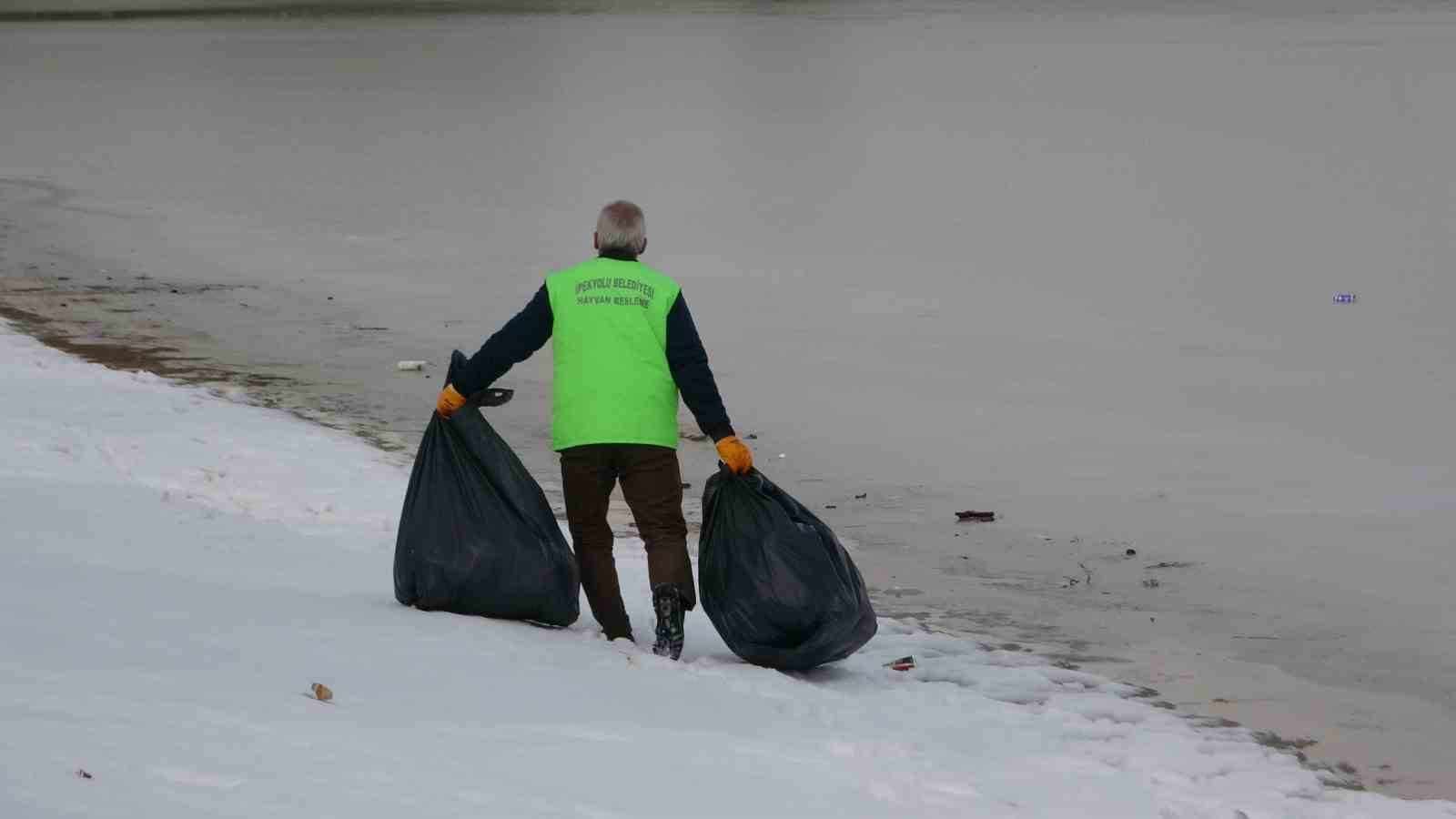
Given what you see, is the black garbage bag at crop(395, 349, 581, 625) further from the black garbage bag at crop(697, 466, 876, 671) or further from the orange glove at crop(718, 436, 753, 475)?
the orange glove at crop(718, 436, 753, 475)

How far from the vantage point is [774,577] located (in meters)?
5.78

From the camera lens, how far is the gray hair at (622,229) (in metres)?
5.61

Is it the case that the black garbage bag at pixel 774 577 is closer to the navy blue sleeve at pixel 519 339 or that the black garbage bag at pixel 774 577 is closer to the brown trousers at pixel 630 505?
the brown trousers at pixel 630 505

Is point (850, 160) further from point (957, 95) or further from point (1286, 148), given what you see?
point (957, 95)

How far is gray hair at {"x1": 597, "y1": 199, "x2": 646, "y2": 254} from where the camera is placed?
561 centimetres

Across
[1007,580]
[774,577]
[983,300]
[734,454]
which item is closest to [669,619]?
[774,577]

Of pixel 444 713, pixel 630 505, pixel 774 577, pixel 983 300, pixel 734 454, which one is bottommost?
pixel 444 713

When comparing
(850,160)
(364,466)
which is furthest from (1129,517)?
(850,160)

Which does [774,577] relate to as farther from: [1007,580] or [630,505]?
[1007,580]

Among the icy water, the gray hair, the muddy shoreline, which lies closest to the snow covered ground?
the muddy shoreline

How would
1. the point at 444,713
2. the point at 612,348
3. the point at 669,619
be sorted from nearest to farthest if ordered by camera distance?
1. the point at 444,713
2. the point at 612,348
3. the point at 669,619

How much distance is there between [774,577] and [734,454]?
39 cm

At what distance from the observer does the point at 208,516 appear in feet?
23.7

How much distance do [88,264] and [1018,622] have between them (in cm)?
1093
